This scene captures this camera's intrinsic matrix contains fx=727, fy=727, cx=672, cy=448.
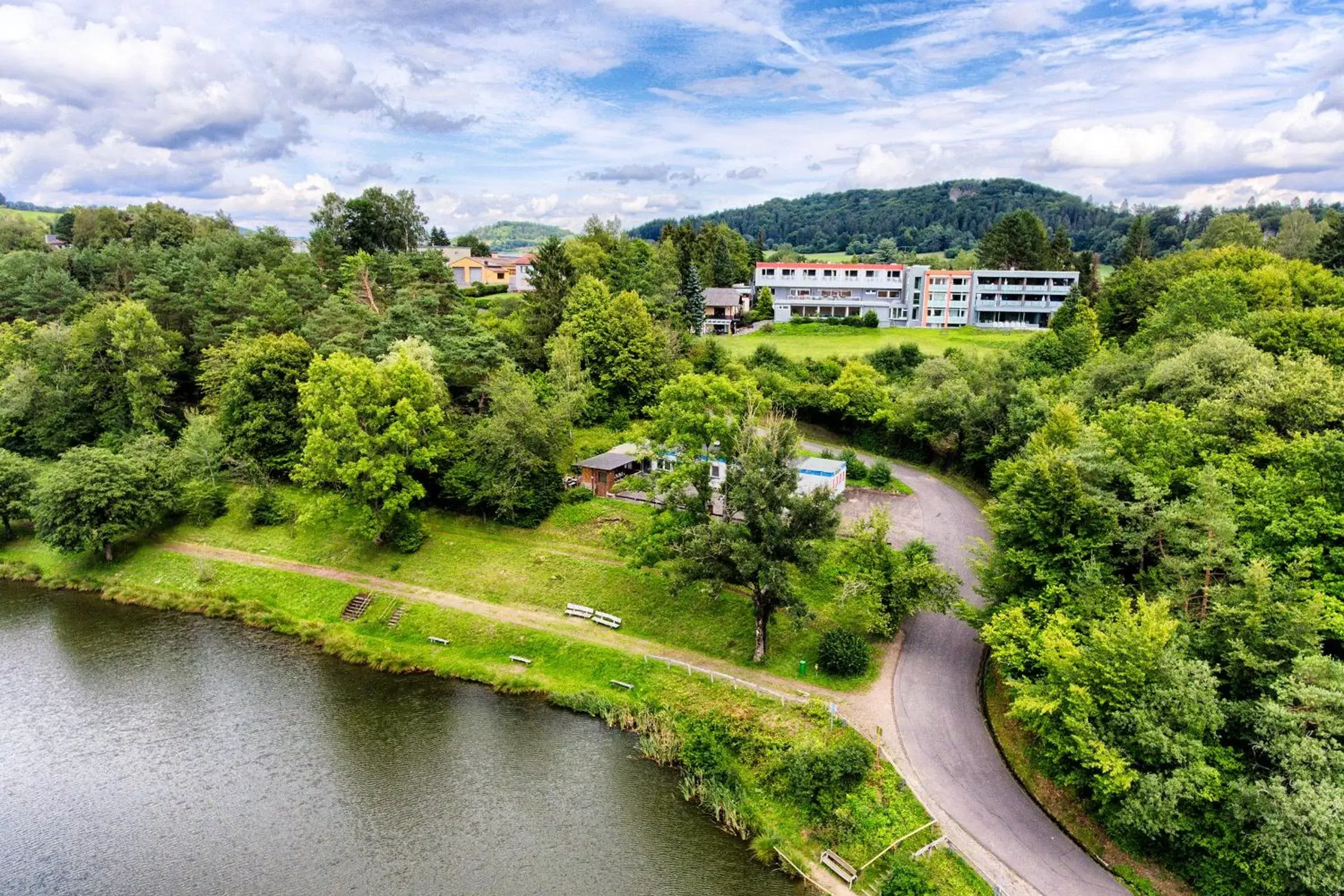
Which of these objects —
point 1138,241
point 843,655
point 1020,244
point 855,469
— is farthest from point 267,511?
point 1138,241

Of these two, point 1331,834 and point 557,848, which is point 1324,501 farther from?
point 557,848

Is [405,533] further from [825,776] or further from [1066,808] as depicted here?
[1066,808]

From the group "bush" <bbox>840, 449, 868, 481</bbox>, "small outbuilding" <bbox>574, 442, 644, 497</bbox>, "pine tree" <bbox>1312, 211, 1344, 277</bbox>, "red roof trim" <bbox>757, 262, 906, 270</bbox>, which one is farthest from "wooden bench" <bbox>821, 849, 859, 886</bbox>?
"red roof trim" <bbox>757, 262, 906, 270</bbox>

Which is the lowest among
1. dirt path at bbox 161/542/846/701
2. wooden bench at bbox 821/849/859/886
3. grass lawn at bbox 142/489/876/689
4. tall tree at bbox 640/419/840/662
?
wooden bench at bbox 821/849/859/886

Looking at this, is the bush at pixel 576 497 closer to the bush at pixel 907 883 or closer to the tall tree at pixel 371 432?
the tall tree at pixel 371 432

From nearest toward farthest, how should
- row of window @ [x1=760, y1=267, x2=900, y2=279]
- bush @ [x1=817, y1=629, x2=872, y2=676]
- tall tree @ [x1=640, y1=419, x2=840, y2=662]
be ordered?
tall tree @ [x1=640, y1=419, x2=840, y2=662] < bush @ [x1=817, y1=629, x2=872, y2=676] < row of window @ [x1=760, y1=267, x2=900, y2=279]

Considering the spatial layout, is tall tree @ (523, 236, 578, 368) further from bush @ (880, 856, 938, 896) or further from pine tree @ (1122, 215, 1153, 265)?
pine tree @ (1122, 215, 1153, 265)
